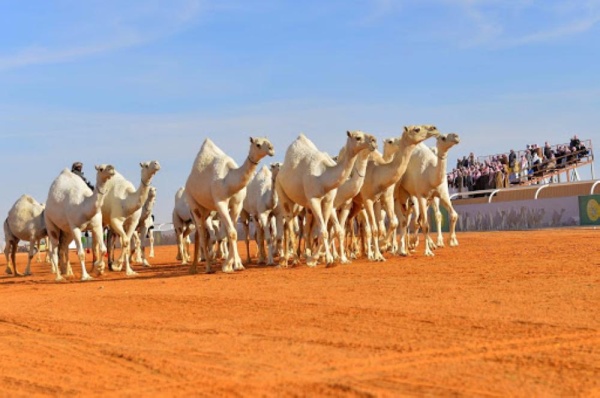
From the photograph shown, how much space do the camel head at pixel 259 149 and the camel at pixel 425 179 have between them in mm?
4275

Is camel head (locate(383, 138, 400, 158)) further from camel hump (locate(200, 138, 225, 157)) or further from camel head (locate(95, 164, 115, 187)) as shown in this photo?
camel head (locate(95, 164, 115, 187))

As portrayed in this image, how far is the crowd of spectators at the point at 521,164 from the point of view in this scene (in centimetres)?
4641

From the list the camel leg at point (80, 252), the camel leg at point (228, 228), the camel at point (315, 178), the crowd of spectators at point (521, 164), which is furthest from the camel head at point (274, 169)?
the crowd of spectators at point (521, 164)

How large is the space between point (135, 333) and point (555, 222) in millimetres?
29140

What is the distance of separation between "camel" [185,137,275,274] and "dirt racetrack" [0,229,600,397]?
424 centimetres

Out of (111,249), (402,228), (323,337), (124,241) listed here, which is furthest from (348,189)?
(323,337)

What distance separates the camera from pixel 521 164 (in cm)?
4862

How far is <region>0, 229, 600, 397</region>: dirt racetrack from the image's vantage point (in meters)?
6.34

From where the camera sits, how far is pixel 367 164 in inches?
834

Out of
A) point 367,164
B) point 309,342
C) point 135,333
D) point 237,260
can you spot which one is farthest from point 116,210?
point 309,342

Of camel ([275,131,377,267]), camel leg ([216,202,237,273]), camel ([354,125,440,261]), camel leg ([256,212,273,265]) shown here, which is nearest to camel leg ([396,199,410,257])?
camel ([354,125,440,261])

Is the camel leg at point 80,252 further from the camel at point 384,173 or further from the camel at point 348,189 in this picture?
the camel at point 384,173

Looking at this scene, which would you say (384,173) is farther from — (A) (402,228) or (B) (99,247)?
(B) (99,247)

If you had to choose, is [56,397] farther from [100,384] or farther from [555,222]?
[555,222]
